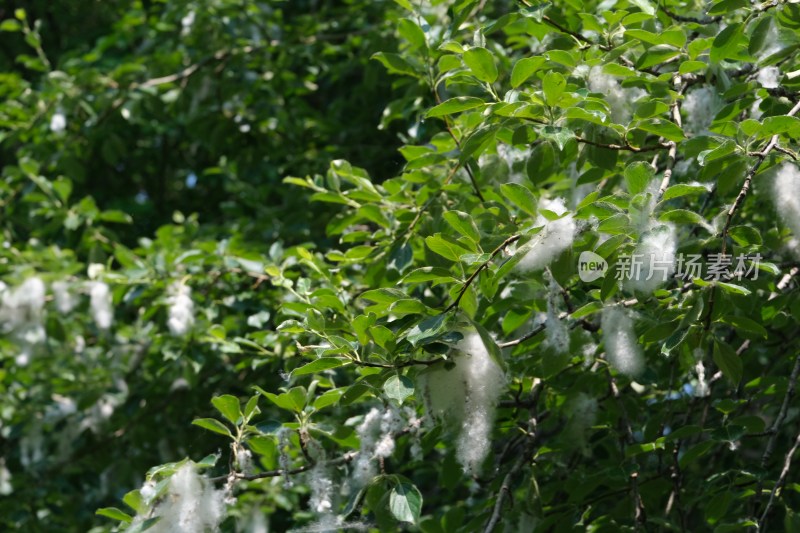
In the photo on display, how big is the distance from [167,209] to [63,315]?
1.25 metres

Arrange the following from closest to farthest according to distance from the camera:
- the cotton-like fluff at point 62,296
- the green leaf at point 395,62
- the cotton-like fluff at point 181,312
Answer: the green leaf at point 395,62
the cotton-like fluff at point 181,312
the cotton-like fluff at point 62,296

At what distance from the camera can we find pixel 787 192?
1605 mm

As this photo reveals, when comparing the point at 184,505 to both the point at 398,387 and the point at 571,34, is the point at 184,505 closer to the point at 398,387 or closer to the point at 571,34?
the point at 398,387

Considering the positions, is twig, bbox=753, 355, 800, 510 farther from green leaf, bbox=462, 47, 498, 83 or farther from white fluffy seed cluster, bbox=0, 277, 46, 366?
white fluffy seed cluster, bbox=0, 277, 46, 366

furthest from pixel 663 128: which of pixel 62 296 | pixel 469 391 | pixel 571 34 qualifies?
pixel 62 296

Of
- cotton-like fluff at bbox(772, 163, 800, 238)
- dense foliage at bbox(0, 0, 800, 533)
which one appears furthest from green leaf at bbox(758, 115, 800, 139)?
cotton-like fluff at bbox(772, 163, 800, 238)

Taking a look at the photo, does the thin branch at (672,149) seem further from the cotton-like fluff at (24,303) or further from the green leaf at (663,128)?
the cotton-like fluff at (24,303)

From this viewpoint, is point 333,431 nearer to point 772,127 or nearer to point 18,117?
point 772,127

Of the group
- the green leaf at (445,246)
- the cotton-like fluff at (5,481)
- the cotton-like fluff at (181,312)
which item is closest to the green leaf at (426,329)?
the green leaf at (445,246)

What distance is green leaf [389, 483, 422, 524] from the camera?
5.08 feet

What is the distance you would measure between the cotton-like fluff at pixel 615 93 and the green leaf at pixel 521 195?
1.22ft

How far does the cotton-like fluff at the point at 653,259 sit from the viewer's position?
140 centimetres

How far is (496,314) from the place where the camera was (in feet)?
6.29

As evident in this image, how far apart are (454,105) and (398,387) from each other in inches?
19.2
